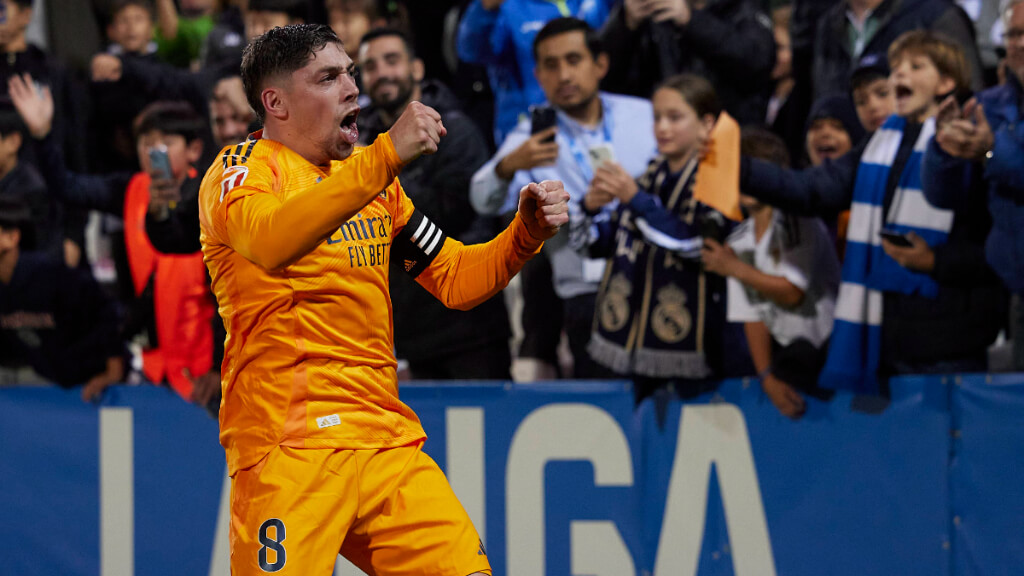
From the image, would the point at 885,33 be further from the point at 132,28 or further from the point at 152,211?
the point at 132,28

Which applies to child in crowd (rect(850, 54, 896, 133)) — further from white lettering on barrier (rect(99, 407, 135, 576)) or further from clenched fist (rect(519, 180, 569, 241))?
white lettering on barrier (rect(99, 407, 135, 576))

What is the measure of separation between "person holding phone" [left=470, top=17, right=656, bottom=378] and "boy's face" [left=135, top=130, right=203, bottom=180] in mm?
1653

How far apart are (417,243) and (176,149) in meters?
3.29

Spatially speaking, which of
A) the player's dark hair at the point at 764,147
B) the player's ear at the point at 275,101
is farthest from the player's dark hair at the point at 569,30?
the player's ear at the point at 275,101

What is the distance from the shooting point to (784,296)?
5.54m

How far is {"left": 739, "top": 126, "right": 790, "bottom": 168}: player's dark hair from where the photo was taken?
5773 millimetres

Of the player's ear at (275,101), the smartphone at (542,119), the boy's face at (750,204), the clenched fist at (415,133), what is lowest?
the boy's face at (750,204)

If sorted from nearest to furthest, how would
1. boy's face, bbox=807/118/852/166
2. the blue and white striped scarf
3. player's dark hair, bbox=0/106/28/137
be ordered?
the blue and white striped scarf
boy's face, bbox=807/118/852/166
player's dark hair, bbox=0/106/28/137


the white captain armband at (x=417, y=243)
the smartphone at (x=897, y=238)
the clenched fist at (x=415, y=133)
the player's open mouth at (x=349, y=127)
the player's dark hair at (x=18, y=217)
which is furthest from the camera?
the player's dark hair at (x=18, y=217)

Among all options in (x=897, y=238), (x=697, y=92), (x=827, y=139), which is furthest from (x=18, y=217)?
(x=897, y=238)

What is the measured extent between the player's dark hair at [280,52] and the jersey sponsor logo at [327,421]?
88 cm

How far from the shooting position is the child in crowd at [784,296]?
18.1 ft

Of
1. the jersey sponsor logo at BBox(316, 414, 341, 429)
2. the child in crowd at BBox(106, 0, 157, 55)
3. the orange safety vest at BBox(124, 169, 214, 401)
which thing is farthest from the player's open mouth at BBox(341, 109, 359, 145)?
the child in crowd at BBox(106, 0, 157, 55)

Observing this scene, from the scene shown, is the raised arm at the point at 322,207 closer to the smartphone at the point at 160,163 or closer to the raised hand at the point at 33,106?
the smartphone at the point at 160,163
